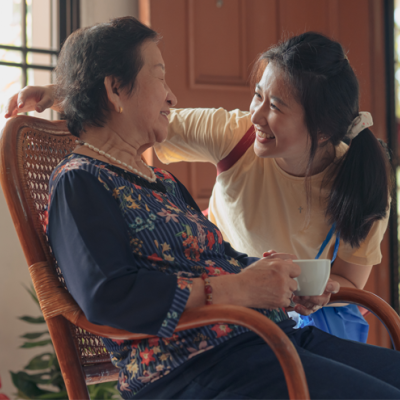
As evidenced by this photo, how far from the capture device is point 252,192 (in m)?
1.55

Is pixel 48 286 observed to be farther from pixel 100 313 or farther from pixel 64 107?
pixel 64 107

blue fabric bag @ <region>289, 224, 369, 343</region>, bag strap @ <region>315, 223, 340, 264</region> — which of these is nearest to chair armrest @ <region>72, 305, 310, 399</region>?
blue fabric bag @ <region>289, 224, 369, 343</region>

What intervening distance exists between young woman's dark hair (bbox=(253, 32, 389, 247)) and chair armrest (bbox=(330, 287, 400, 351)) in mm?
244

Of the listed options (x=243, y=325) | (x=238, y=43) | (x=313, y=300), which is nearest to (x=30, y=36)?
(x=238, y=43)

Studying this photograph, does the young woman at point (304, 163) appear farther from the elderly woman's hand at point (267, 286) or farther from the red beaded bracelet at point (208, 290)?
the red beaded bracelet at point (208, 290)

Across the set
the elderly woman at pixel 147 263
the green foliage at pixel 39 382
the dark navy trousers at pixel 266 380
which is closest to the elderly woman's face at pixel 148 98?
the elderly woman at pixel 147 263

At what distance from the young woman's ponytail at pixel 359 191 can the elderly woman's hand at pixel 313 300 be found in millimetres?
308

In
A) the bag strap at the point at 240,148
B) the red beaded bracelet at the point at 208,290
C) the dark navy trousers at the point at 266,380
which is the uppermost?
the bag strap at the point at 240,148

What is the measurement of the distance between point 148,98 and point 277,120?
0.46 meters

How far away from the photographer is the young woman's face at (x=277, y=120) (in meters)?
1.39

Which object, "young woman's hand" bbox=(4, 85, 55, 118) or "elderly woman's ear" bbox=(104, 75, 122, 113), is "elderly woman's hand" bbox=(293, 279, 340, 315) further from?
"young woman's hand" bbox=(4, 85, 55, 118)

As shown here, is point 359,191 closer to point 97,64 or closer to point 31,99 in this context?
point 97,64

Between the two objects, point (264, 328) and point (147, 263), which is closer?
point (264, 328)

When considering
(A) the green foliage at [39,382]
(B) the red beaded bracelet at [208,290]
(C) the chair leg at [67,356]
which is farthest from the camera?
(A) the green foliage at [39,382]
